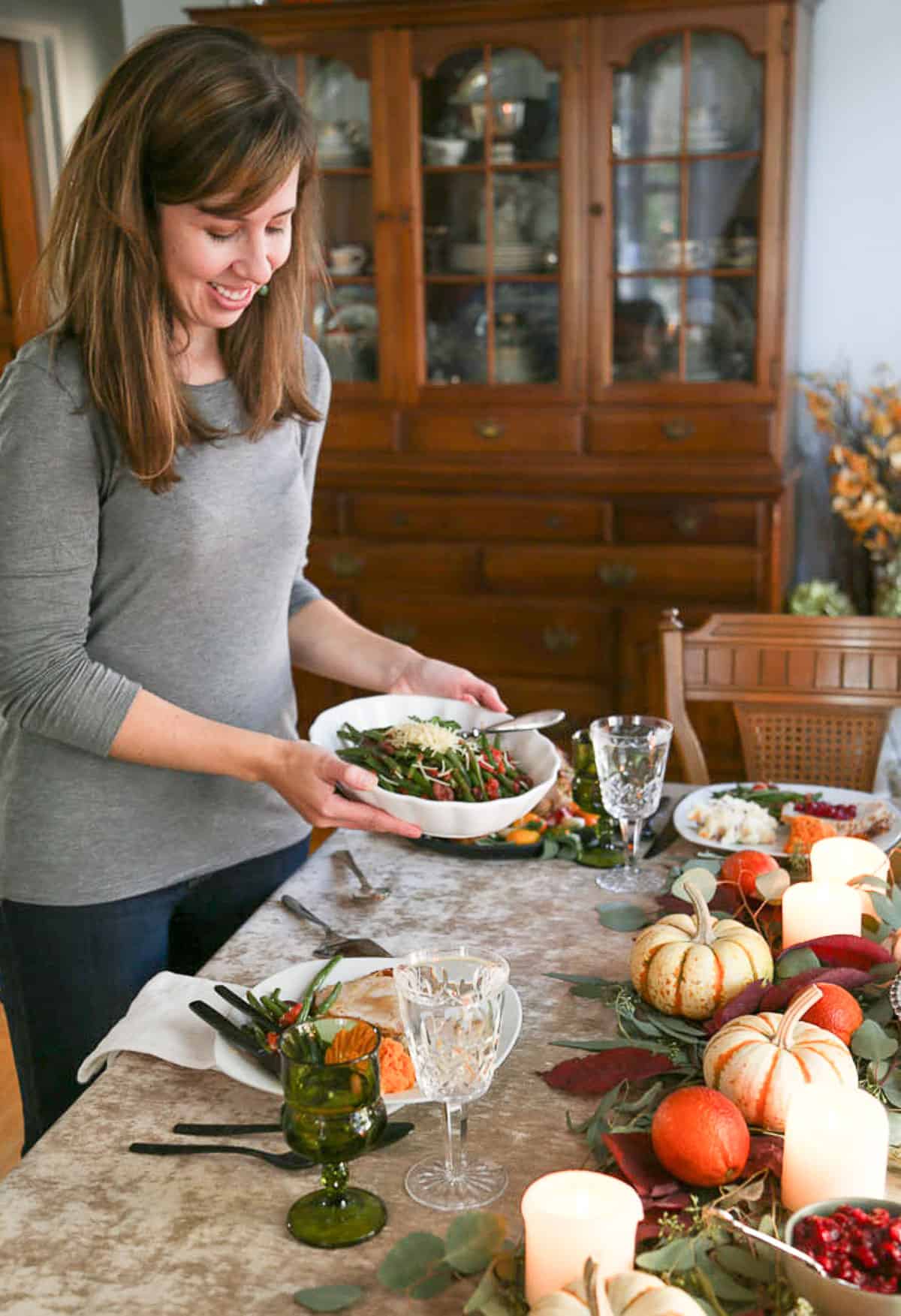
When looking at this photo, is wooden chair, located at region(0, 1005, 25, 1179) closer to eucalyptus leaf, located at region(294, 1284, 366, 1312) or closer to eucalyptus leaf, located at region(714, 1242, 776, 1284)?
eucalyptus leaf, located at region(294, 1284, 366, 1312)

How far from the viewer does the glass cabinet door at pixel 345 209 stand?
3.35m

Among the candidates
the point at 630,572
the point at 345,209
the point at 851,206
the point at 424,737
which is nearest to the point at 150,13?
the point at 345,209

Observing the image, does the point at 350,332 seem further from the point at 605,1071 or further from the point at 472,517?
the point at 605,1071

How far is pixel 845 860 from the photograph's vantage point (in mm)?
1267

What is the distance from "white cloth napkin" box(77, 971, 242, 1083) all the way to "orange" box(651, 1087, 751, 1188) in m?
0.38

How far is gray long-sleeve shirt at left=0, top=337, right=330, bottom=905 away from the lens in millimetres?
1274

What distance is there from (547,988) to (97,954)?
1.65ft

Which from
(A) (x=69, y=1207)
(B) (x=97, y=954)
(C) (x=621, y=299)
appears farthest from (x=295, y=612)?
(C) (x=621, y=299)

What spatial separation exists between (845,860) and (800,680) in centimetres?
79

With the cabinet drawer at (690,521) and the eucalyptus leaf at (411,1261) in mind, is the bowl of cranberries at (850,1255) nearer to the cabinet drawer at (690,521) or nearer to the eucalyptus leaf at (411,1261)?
the eucalyptus leaf at (411,1261)

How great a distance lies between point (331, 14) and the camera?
128 inches

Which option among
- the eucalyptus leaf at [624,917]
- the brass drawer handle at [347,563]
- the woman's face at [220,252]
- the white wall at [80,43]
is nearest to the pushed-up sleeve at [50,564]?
the woman's face at [220,252]

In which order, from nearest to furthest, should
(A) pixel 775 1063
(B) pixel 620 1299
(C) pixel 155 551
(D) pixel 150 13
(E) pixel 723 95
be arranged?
1. (B) pixel 620 1299
2. (A) pixel 775 1063
3. (C) pixel 155 551
4. (E) pixel 723 95
5. (D) pixel 150 13

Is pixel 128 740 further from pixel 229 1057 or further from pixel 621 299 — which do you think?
pixel 621 299
